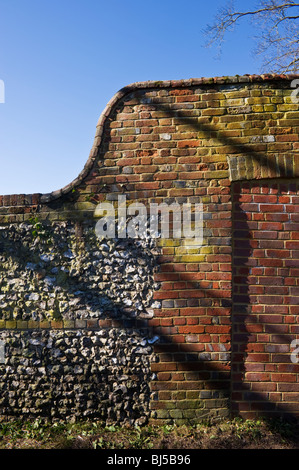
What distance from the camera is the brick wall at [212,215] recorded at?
12.2 feet

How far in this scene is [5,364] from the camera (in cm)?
397

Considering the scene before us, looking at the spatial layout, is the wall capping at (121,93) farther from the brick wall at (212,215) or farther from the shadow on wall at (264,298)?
the shadow on wall at (264,298)

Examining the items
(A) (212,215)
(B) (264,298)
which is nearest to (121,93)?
(A) (212,215)

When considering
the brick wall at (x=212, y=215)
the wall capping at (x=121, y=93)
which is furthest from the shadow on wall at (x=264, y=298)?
the wall capping at (x=121, y=93)

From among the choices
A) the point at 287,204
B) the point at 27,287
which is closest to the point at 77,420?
the point at 27,287

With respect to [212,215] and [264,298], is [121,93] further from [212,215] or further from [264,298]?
[264,298]

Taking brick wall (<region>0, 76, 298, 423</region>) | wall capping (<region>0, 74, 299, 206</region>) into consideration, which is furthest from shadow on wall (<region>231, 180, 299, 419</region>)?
wall capping (<region>0, 74, 299, 206</region>)

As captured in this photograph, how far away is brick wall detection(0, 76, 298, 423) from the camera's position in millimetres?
3721

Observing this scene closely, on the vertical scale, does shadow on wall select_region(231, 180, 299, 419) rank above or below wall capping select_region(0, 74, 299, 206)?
below

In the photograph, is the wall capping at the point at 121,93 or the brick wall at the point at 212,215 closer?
the brick wall at the point at 212,215

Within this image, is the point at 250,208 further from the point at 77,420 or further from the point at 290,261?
the point at 77,420

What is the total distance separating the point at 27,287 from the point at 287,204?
2.84 metres

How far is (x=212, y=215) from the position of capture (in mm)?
3822

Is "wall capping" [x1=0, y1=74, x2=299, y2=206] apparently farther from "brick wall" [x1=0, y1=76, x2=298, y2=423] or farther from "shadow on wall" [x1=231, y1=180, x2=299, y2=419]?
"shadow on wall" [x1=231, y1=180, x2=299, y2=419]
